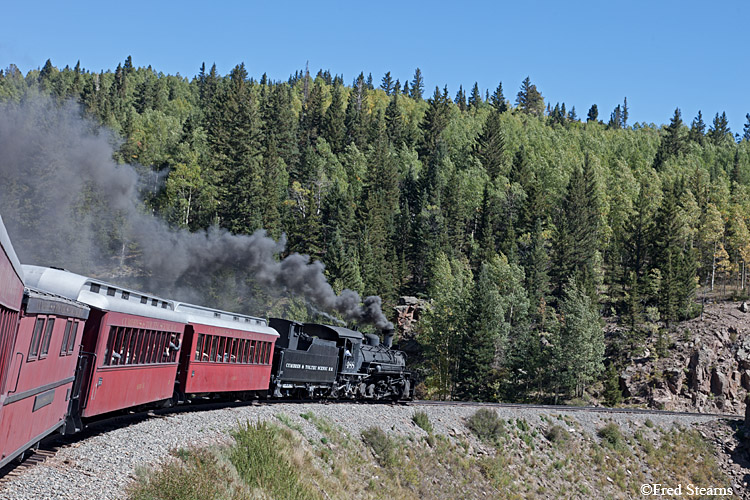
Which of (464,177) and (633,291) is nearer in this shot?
(633,291)

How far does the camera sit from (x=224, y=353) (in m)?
20.2

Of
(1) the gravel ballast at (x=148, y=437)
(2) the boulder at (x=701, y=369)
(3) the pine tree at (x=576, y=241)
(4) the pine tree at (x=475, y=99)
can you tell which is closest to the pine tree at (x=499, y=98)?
(4) the pine tree at (x=475, y=99)

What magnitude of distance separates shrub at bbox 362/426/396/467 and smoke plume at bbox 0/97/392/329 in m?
14.8

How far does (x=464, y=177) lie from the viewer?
102m

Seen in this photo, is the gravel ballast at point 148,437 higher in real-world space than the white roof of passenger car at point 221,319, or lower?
lower

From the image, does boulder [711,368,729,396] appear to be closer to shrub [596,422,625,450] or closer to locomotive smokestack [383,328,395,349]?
shrub [596,422,625,450]

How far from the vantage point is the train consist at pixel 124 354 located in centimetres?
849

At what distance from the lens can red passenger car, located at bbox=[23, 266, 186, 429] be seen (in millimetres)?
12320

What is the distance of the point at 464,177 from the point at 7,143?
68887 mm

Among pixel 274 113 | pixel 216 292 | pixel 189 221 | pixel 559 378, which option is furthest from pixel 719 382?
pixel 274 113

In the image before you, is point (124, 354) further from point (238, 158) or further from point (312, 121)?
point (312, 121)

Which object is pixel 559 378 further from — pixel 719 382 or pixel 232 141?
pixel 232 141

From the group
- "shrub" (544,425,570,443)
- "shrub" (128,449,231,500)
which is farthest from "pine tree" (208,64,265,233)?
"shrub" (128,449,231,500)

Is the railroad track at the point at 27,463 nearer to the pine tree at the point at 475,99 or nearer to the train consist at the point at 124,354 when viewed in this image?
the train consist at the point at 124,354
